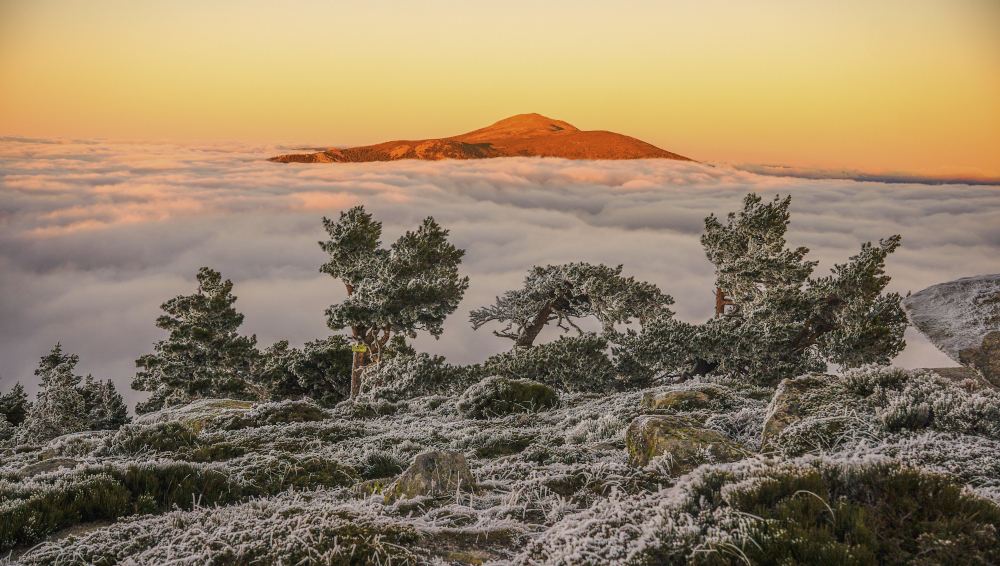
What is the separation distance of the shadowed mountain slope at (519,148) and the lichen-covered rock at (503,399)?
28.4 metres

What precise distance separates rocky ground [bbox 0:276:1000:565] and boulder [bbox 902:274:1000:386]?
597 centimetres

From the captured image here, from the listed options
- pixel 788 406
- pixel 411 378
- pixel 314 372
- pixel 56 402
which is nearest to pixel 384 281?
pixel 411 378

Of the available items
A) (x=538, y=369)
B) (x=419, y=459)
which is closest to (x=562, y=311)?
(x=538, y=369)

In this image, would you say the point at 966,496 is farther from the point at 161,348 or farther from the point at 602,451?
the point at 161,348

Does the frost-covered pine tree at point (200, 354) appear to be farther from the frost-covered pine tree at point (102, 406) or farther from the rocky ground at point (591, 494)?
the rocky ground at point (591, 494)

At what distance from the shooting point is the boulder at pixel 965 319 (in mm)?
11602

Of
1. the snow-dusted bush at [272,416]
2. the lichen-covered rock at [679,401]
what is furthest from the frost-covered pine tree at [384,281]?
the lichen-covered rock at [679,401]

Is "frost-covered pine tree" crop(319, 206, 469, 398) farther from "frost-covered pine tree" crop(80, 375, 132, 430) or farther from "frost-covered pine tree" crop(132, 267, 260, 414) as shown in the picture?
"frost-covered pine tree" crop(80, 375, 132, 430)

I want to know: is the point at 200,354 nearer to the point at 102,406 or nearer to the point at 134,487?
the point at 102,406

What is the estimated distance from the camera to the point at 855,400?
23.0 feet

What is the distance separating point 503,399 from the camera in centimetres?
1398

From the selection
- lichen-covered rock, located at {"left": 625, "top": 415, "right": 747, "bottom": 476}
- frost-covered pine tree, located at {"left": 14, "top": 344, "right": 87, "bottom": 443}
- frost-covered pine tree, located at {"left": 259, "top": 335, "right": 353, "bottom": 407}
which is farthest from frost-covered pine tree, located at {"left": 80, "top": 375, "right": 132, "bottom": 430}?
lichen-covered rock, located at {"left": 625, "top": 415, "right": 747, "bottom": 476}

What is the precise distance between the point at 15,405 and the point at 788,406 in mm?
34157

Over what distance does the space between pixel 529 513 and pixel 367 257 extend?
805 inches
